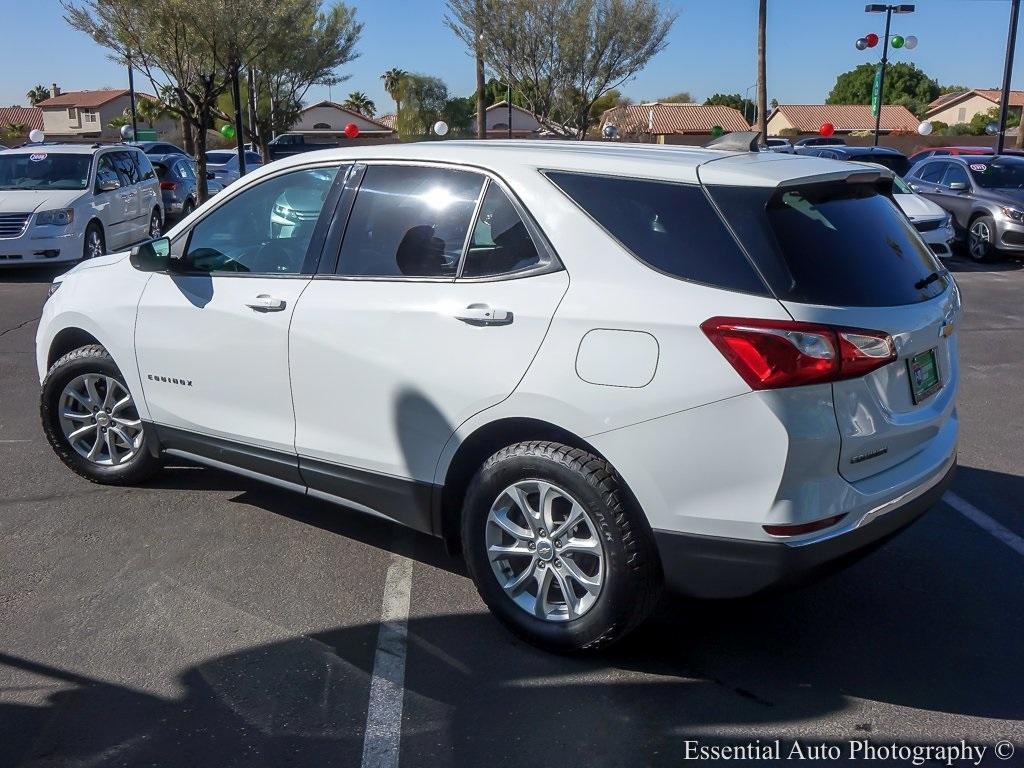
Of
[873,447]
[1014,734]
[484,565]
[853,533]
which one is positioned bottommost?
[1014,734]

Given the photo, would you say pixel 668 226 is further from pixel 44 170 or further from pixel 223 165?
pixel 223 165

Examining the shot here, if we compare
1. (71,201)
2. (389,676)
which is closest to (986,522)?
(389,676)

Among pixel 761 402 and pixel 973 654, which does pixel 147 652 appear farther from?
pixel 973 654

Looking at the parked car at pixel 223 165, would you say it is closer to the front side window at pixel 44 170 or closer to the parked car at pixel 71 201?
the parked car at pixel 71 201

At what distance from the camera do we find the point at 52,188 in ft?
46.8

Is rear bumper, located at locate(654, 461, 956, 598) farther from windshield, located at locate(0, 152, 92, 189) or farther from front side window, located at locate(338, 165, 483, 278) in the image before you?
windshield, located at locate(0, 152, 92, 189)

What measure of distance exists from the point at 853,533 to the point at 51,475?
177 inches

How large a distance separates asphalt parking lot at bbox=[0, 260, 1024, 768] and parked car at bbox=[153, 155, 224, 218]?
625 inches

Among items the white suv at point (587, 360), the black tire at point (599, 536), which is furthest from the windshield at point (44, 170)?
the black tire at point (599, 536)

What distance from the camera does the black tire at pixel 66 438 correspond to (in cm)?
522

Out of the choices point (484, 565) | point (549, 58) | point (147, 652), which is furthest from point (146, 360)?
point (549, 58)

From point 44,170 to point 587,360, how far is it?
13.6 meters

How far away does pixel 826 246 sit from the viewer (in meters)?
3.38

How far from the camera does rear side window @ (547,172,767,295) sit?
3.28 meters
